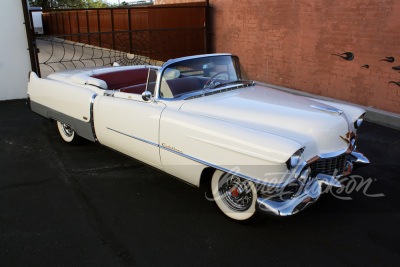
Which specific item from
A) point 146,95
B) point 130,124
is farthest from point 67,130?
point 146,95

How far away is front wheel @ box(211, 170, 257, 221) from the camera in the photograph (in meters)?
3.13

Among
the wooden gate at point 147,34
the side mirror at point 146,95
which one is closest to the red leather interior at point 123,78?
the side mirror at point 146,95

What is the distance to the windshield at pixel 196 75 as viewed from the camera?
3.80 m

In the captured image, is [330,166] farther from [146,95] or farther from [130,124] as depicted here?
[130,124]

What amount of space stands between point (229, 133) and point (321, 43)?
530 centimetres

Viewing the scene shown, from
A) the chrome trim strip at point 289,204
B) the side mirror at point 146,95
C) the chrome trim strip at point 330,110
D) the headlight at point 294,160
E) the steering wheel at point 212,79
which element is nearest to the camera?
the headlight at point 294,160

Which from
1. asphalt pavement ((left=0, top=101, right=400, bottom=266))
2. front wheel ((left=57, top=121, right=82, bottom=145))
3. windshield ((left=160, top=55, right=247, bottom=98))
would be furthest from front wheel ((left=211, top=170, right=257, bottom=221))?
front wheel ((left=57, top=121, right=82, bottom=145))

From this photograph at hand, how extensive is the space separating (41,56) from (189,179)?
15.4m

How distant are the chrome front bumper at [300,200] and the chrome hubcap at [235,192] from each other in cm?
27

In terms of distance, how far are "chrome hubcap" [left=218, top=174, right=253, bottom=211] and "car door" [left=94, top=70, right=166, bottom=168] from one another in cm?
82

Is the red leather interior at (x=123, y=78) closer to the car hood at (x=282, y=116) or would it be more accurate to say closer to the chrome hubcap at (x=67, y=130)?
the chrome hubcap at (x=67, y=130)

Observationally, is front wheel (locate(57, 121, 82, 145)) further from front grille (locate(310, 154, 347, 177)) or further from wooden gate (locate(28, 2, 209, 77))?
front grille (locate(310, 154, 347, 177))

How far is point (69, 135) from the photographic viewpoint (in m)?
5.38

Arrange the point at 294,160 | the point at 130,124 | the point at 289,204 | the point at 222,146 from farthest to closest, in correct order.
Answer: the point at 130,124 < the point at 222,146 < the point at 289,204 < the point at 294,160
